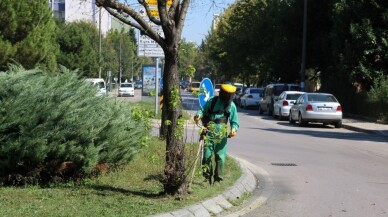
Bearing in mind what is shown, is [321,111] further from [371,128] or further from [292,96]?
[292,96]

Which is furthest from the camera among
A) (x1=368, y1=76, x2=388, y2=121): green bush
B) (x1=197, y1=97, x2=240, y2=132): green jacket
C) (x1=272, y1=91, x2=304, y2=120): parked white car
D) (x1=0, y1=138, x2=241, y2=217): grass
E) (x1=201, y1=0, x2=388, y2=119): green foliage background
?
Result: (x1=201, y1=0, x2=388, y2=119): green foliage background

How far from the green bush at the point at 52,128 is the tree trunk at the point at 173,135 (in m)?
0.39

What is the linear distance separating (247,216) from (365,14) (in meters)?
24.5

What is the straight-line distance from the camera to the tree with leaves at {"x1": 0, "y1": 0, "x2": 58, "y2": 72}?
24703mm

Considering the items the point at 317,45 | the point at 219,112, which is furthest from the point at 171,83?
the point at 317,45

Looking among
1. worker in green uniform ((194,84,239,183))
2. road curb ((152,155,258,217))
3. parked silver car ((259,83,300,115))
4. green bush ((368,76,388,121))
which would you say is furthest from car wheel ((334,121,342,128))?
worker in green uniform ((194,84,239,183))

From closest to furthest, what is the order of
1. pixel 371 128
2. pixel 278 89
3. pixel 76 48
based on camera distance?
pixel 371 128, pixel 278 89, pixel 76 48

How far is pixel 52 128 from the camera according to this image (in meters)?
8.21

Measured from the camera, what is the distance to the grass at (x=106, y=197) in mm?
6730

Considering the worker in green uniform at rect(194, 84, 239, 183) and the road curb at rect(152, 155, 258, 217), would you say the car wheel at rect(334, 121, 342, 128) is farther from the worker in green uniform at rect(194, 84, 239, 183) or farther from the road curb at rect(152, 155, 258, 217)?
the worker in green uniform at rect(194, 84, 239, 183)

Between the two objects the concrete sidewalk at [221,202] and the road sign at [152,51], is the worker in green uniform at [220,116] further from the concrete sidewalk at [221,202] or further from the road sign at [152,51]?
the road sign at [152,51]

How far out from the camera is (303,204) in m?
8.49

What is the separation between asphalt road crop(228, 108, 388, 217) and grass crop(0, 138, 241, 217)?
40.1 inches

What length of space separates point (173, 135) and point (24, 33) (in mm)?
20510
